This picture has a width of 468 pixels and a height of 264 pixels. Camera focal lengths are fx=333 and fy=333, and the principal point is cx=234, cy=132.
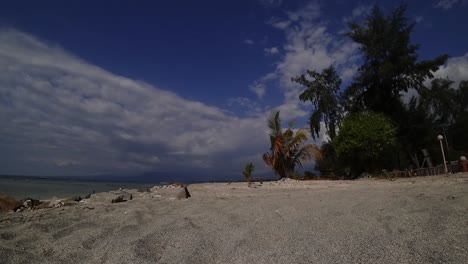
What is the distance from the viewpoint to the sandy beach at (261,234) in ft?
10.7

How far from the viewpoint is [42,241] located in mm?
3820

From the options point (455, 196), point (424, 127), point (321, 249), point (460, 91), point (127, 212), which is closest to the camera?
point (321, 249)

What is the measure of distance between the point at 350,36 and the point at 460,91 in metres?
20.1

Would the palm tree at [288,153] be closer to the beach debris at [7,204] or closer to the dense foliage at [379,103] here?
the dense foliage at [379,103]

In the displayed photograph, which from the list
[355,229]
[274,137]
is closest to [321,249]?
[355,229]

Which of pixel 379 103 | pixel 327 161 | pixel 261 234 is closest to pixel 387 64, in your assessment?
pixel 379 103

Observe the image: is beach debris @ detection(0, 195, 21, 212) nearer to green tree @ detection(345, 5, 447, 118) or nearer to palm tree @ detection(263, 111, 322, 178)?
palm tree @ detection(263, 111, 322, 178)

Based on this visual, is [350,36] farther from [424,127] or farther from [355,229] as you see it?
[355,229]

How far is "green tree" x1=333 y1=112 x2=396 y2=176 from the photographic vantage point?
16.4 metres

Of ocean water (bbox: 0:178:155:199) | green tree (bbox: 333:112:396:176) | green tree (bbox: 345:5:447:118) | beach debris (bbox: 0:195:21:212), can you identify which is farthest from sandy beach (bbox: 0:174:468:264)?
green tree (bbox: 345:5:447:118)

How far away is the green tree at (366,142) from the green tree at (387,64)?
564cm

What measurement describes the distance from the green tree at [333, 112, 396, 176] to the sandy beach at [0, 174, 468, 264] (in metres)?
11.5

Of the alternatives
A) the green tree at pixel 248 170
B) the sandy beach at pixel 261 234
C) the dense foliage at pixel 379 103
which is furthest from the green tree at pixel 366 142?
the sandy beach at pixel 261 234

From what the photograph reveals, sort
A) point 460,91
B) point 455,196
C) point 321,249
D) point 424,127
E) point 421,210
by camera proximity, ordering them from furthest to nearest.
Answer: point 460,91 < point 424,127 < point 455,196 < point 421,210 < point 321,249
